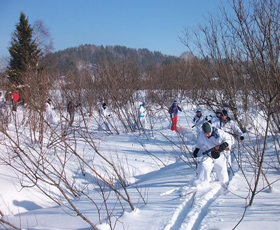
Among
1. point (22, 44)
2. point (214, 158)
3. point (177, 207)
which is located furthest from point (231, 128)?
point (22, 44)

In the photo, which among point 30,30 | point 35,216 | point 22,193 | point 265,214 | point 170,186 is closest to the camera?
point 265,214

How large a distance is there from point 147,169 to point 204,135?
12.2ft

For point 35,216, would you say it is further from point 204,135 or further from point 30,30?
point 30,30

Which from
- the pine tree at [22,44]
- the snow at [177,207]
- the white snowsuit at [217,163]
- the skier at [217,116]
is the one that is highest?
the pine tree at [22,44]

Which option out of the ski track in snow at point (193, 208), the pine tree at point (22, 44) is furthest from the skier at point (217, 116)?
the pine tree at point (22, 44)

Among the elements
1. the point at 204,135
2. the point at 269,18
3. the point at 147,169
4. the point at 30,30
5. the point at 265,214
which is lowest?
the point at 147,169

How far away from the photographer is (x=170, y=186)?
212 inches

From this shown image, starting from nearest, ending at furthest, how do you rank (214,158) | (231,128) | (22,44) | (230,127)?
(231,128)
(214,158)
(230,127)
(22,44)

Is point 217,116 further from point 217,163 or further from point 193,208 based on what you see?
point 193,208

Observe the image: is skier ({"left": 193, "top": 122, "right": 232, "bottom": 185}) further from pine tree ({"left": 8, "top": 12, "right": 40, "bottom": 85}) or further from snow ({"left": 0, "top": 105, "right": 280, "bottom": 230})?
pine tree ({"left": 8, "top": 12, "right": 40, "bottom": 85})

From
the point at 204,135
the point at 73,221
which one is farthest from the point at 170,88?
the point at 73,221

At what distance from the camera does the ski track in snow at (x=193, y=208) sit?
362cm

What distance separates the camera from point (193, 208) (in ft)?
13.3

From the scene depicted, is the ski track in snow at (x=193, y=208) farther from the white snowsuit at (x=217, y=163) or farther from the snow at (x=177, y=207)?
the white snowsuit at (x=217, y=163)
